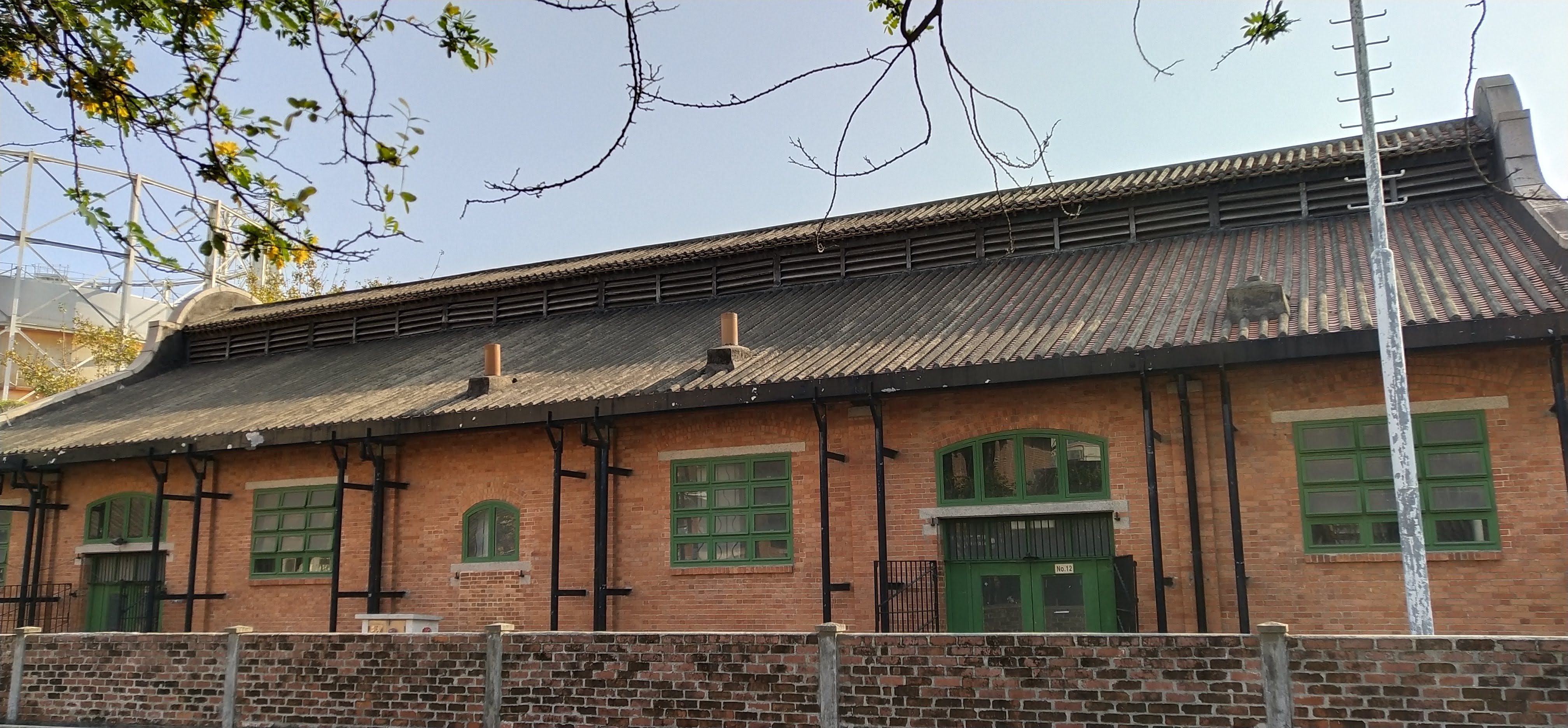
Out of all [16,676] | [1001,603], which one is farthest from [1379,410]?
[16,676]

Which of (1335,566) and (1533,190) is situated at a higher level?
(1533,190)

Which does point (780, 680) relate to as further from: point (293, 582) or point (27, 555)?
point (27, 555)

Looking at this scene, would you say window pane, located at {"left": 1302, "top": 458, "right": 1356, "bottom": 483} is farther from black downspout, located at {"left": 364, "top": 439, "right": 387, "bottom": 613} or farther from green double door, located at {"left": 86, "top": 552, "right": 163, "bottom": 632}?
green double door, located at {"left": 86, "top": 552, "right": 163, "bottom": 632}

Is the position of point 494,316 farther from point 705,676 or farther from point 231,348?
point 705,676

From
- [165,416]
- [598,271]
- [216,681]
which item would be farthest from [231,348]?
[216,681]

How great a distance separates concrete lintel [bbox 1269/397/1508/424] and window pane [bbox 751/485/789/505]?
20.9 feet

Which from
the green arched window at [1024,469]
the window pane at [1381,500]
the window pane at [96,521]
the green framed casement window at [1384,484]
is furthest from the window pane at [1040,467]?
the window pane at [96,521]

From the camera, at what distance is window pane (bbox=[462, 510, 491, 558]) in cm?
1894

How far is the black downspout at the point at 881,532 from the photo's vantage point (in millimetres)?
15305

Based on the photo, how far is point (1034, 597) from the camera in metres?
15.4

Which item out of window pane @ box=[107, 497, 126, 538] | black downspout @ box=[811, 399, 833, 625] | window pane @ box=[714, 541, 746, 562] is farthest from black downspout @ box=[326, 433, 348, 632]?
black downspout @ box=[811, 399, 833, 625]

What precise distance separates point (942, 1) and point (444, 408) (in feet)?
47.3

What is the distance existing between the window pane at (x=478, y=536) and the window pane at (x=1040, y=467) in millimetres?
8383

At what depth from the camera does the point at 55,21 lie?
7.37 metres
